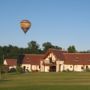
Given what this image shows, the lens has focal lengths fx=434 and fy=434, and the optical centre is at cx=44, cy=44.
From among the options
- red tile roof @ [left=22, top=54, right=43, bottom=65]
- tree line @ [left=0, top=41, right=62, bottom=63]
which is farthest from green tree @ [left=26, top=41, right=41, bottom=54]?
red tile roof @ [left=22, top=54, right=43, bottom=65]

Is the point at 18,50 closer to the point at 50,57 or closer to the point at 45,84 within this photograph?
the point at 50,57

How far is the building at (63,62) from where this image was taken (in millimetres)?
92000

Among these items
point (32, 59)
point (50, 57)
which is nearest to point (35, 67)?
point (32, 59)

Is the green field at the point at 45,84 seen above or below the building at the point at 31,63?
below

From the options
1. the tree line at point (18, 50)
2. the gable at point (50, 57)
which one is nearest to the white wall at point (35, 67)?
the gable at point (50, 57)

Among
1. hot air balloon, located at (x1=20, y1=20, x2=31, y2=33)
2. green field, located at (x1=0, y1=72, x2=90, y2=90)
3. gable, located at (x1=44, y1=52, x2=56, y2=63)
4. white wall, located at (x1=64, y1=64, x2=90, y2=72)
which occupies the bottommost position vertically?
green field, located at (x1=0, y1=72, x2=90, y2=90)

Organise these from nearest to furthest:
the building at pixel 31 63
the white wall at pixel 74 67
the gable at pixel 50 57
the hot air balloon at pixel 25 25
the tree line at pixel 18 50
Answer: the hot air balloon at pixel 25 25 → the white wall at pixel 74 67 → the gable at pixel 50 57 → the building at pixel 31 63 → the tree line at pixel 18 50

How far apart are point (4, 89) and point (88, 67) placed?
2570 inches

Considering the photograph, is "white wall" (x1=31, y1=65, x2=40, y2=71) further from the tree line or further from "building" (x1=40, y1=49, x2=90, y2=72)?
the tree line

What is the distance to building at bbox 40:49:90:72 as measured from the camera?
9200cm

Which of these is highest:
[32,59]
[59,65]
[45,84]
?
[32,59]

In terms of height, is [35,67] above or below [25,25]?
below

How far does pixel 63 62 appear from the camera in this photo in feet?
305

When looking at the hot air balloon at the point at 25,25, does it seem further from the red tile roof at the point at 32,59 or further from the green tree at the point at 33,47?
the green tree at the point at 33,47
